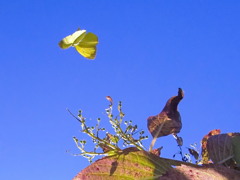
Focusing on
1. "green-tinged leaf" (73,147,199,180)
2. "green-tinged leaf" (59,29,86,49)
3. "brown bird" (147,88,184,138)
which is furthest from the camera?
"brown bird" (147,88,184,138)

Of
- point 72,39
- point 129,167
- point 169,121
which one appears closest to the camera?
point 72,39

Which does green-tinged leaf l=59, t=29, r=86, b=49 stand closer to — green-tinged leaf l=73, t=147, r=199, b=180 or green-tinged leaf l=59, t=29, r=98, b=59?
green-tinged leaf l=59, t=29, r=98, b=59

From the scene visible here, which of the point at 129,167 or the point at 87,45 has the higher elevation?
the point at 87,45

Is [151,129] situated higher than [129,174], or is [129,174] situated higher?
[151,129]

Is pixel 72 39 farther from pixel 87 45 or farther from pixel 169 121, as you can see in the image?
pixel 169 121

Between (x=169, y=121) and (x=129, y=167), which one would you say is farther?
(x=169, y=121)

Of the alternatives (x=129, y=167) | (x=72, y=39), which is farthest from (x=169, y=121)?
(x=72, y=39)

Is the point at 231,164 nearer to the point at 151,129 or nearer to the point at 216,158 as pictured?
the point at 216,158

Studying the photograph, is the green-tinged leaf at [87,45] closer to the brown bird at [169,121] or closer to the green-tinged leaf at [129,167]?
the green-tinged leaf at [129,167]

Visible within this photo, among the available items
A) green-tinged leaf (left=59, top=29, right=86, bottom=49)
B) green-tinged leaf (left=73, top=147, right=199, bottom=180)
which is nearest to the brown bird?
green-tinged leaf (left=73, top=147, right=199, bottom=180)

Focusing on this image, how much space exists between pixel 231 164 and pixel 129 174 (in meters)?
0.24

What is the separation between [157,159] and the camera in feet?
2.14

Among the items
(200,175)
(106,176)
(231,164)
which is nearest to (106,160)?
(106,176)

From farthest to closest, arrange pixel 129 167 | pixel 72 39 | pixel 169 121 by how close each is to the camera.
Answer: pixel 169 121
pixel 129 167
pixel 72 39
